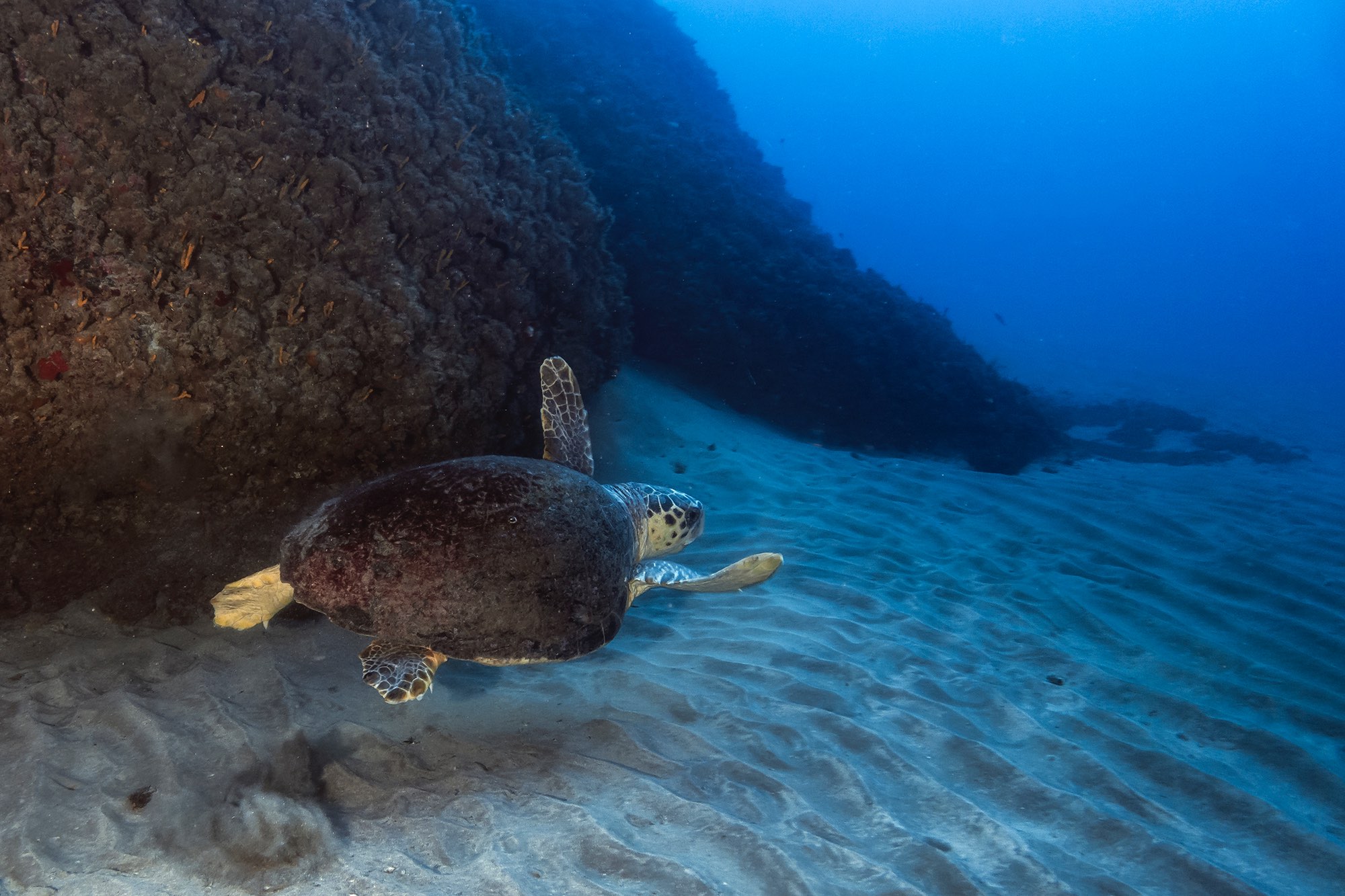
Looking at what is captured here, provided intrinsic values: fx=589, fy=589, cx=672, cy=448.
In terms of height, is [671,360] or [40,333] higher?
[671,360]

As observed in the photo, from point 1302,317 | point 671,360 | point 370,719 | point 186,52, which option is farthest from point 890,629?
point 1302,317

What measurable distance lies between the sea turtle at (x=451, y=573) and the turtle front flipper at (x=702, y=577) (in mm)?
512

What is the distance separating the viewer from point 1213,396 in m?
21.7

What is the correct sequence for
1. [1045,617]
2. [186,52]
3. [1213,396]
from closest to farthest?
[186,52] → [1045,617] → [1213,396]

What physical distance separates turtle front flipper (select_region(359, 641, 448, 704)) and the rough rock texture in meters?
1.57

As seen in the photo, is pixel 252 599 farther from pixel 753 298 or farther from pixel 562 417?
pixel 753 298

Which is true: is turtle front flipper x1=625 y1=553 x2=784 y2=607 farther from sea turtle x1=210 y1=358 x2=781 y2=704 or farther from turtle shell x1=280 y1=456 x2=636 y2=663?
turtle shell x1=280 y1=456 x2=636 y2=663

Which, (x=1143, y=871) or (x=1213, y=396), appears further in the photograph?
(x=1213, y=396)

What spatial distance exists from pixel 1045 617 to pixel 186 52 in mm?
7071

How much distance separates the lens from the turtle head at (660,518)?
416cm

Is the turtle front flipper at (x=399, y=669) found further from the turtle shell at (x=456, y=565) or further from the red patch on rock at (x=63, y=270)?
the red patch on rock at (x=63, y=270)

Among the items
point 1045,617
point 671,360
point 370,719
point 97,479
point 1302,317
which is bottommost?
point 370,719

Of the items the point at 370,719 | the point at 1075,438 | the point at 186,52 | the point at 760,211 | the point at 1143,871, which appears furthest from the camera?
the point at 760,211

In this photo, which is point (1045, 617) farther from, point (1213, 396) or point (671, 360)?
point (1213, 396)
